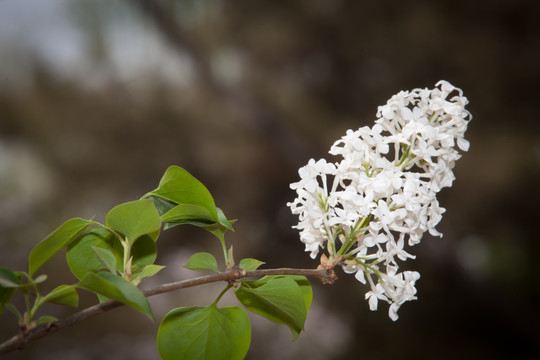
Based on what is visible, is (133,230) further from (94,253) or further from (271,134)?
(271,134)

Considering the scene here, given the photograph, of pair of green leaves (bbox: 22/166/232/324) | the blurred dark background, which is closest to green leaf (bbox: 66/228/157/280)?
pair of green leaves (bbox: 22/166/232/324)

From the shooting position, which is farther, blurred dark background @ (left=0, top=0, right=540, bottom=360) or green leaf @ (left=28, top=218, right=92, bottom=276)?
blurred dark background @ (left=0, top=0, right=540, bottom=360)

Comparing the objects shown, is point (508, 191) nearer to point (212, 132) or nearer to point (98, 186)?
point (212, 132)

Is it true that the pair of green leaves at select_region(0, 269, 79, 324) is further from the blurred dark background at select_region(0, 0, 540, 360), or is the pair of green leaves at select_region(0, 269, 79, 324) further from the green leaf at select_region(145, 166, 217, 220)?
the blurred dark background at select_region(0, 0, 540, 360)

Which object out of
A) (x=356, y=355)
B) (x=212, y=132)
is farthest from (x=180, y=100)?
(x=356, y=355)

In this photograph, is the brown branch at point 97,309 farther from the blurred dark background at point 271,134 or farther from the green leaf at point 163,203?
the blurred dark background at point 271,134

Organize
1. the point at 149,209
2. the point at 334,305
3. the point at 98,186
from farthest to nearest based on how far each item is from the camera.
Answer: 1. the point at 334,305
2. the point at 98,186
3. the point at 149,209
